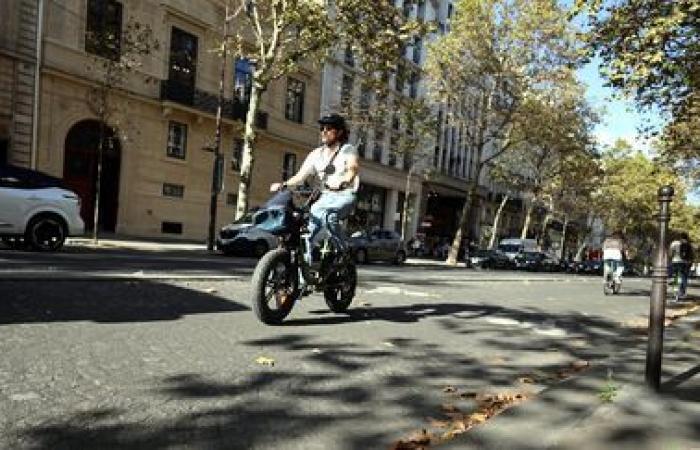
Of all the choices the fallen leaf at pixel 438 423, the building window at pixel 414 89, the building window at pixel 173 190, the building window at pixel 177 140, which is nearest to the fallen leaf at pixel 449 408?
the fallen leaf at pixel 438 423

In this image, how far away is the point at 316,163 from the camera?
705 cm

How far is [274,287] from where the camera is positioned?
647cm

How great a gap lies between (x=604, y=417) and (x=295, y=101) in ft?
116

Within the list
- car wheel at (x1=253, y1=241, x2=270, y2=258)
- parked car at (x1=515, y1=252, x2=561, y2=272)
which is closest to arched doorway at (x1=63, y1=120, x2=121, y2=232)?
car wheel at (x1=253, y1=241, x2=270, y2=258)

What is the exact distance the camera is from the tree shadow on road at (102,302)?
5.75m

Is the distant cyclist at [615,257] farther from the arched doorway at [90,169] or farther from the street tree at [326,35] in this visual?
the arched doorway at [90,169]

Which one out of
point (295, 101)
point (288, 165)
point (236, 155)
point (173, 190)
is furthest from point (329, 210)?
point (295, 101)

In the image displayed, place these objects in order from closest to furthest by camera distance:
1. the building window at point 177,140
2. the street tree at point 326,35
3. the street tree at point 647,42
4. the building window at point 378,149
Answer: the street tree at point 647,42, the street tree at point 326,35, the building window at point 177,140, the building window at point 378,149

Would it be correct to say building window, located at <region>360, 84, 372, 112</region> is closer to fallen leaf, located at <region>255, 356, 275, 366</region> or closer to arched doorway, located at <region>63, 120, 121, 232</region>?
arched doorway, located at <region>63, 120, 121, 232</region>

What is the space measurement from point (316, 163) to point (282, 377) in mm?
2893

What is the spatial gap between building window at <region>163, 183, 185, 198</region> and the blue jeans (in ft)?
81.4

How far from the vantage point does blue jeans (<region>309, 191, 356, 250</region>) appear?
22.1 feet

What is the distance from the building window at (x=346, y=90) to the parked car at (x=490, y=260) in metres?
10.4

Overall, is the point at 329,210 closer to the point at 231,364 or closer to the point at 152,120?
the point at 231,364
